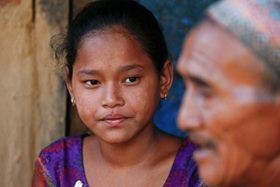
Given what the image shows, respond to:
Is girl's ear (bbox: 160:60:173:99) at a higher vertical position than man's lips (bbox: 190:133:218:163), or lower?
higher

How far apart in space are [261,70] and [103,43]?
1.29 m

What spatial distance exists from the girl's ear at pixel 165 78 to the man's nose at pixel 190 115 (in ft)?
4.03

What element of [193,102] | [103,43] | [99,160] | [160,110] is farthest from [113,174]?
[193,102]

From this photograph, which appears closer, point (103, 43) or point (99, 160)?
point (103, 43)

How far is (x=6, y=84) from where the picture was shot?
3.54m

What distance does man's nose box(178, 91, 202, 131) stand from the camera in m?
1.46

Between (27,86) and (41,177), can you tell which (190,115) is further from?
(27,86)

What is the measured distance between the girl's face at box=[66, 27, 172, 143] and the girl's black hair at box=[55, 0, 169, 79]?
0.12 feet

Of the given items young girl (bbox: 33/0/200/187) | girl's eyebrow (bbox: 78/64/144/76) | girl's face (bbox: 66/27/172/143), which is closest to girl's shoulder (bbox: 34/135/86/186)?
young girl (bbox: 33/0/200/187)

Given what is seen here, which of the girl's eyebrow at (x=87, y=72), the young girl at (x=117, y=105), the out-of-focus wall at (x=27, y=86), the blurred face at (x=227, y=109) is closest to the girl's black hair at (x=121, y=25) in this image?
the young girl at (x=117, y=105)

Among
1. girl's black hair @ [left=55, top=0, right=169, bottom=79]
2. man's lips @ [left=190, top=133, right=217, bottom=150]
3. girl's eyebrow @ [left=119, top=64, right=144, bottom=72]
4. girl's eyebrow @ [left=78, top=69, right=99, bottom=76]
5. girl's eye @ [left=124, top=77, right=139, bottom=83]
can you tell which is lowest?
man's lips @ [left=190, top=133, right=217, bottom=150]

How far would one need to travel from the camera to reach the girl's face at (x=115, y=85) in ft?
8.34

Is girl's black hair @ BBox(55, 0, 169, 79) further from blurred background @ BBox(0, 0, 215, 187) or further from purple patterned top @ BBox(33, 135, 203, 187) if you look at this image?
blurred background @ BBox(0, 0, 215, 187)

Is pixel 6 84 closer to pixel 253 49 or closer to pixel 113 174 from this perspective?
pixel 113 174
